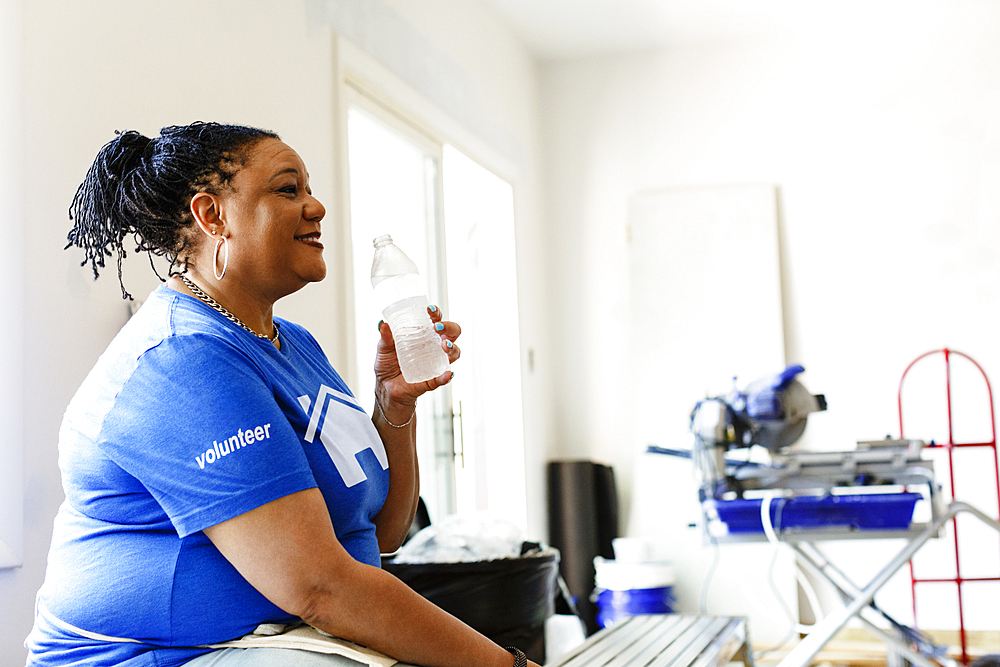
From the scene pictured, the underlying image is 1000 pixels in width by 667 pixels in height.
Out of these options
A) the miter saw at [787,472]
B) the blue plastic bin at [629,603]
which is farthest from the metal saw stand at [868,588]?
the blue plastic bin at [629,603]

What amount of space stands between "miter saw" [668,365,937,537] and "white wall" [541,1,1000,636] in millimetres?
1854

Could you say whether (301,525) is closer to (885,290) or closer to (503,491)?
(503,491)

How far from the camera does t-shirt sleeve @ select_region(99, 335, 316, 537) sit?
101 centimetres

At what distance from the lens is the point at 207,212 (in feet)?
4.18

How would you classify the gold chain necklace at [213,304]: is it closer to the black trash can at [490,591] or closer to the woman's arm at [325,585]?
the woman's arm at [325,585]

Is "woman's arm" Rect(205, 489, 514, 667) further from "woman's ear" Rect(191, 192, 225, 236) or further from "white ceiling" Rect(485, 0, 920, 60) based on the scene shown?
"white ceiling" Rect(485, 0, 920, 60)

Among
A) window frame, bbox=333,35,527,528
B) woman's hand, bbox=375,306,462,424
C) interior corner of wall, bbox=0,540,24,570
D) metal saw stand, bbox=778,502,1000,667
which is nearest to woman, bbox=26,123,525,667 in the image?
woman's hand, bbox=375,306,462,424

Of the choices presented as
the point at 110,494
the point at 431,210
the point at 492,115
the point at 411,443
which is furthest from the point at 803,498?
the point at 492,115

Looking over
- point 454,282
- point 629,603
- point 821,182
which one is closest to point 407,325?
point 629,603

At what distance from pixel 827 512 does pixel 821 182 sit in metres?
2.61

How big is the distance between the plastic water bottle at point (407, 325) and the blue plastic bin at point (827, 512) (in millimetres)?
1532

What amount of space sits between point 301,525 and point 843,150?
445cm

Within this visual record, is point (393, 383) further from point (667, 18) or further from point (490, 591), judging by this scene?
point (667, 18)

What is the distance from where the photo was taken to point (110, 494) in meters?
1.08
